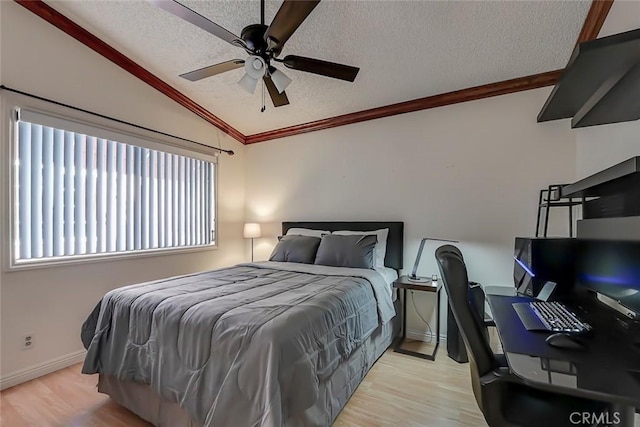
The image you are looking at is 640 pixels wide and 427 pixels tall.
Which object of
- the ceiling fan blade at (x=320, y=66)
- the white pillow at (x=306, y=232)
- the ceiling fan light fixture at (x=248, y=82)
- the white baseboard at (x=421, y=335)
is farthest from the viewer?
the white pillow at (x=306, y=232)

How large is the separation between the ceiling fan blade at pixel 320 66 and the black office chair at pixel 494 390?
1.48 m

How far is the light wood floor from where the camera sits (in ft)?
5.94

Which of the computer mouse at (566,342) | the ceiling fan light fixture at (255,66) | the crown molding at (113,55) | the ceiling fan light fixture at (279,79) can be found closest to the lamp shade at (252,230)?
the crown molding at (113,55)

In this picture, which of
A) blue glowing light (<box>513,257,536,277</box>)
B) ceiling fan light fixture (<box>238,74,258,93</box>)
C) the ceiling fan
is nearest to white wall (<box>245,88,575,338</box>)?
blue glowing light (<box>513,257,536,277</box>)

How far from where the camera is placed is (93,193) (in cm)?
280

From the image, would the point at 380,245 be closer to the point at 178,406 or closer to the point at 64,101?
the point at 178,406

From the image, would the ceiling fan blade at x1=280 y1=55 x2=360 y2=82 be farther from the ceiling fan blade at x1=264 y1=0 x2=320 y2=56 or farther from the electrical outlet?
the electrical outlet

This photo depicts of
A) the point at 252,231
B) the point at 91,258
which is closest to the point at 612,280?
the point at 252,231

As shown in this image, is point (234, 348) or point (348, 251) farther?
point (348, 251)

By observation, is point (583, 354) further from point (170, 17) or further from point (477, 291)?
point (170, 17)

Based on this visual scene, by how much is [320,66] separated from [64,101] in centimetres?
235

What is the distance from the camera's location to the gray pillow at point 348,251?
9.48 feet

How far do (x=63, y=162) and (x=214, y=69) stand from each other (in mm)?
1685

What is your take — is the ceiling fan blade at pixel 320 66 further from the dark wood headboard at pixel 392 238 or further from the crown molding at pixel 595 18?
the dark wood headboard at pixel 392 238
